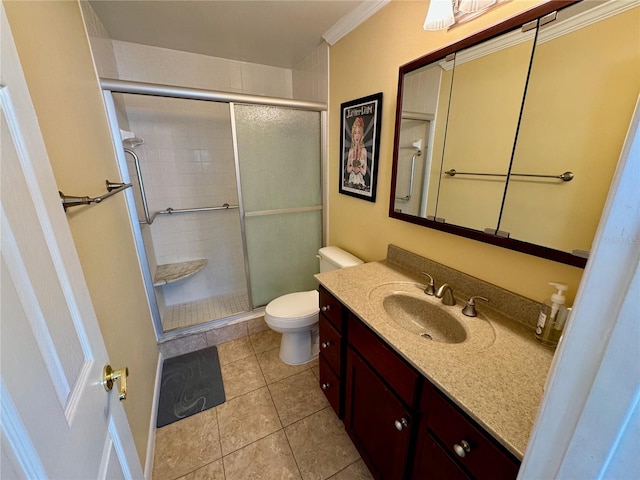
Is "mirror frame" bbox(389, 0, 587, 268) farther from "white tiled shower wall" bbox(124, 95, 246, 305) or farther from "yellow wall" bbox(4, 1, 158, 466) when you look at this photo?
"white tiled shower wall" bbox(124, 95, 246, 305)

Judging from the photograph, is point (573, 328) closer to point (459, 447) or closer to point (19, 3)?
point (459, 447)

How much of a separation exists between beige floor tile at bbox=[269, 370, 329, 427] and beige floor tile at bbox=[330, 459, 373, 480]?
36 cm

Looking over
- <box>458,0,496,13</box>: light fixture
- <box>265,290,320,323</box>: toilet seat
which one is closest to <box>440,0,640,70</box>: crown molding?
<box>458,0,496,13</box>: light fixture

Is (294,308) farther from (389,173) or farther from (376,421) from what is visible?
(389,173)

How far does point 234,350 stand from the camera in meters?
2.16

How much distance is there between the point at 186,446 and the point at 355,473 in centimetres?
91

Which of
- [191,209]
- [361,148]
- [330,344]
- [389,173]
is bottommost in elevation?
[330,344]

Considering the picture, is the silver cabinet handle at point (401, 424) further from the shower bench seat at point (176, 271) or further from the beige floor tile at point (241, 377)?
the shower bench seat at point (176, 271)

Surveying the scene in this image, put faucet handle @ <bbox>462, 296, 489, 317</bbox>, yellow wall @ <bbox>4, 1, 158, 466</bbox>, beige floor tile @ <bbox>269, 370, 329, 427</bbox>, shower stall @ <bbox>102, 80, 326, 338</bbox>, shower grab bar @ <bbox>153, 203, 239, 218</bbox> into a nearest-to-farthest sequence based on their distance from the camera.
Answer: yellow wall @ <bbox>4, 1, 158, 466</bbox>
faucet handle @ <bbox>462, 296, 489, 317</bbox>
beige floor tile @ <bbox>269, 370, 329, 427</bbox>
shower stall @ <bbox>102, 80, 326, 338</bbox>
shower grab bar @ <bbox>153, 203, 239, 218</bbox>

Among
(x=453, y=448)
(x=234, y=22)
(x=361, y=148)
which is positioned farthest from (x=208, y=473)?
(x=234, y=22)

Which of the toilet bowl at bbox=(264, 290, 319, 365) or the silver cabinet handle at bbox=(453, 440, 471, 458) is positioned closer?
the silver cabinet handle at bbox=(453, 440, 471, 458)

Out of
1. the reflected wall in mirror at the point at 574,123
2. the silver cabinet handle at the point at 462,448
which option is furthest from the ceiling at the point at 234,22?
the silver cabinet handle at the point at 462,448

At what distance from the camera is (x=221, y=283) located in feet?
9.52

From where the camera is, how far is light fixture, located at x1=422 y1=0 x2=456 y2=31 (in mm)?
1060
